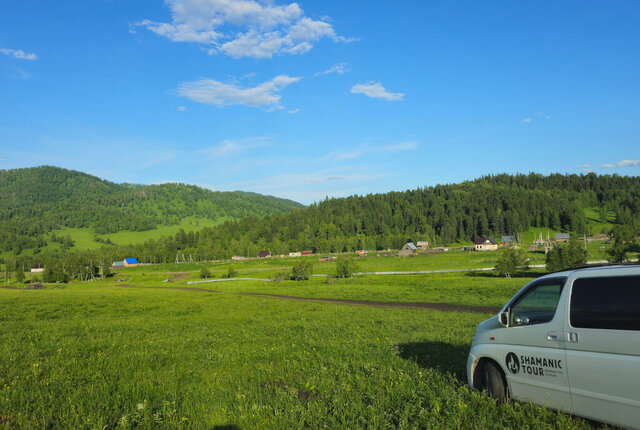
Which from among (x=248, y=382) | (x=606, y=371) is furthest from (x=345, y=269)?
(x=606, y=371)

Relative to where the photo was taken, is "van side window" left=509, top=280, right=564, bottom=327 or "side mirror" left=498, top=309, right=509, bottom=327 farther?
"side mirror" left=498, top=309, right=509, bottom=327

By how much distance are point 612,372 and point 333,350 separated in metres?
9.01

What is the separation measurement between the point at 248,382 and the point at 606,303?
27.8ft

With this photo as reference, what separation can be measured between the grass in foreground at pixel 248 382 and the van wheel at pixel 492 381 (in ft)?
1.01

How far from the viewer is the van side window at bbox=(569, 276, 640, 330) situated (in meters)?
6.16

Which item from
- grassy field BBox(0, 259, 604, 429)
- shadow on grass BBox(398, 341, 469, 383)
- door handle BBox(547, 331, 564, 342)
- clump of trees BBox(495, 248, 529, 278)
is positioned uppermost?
door handle BBox(547, 331, 564, 342)

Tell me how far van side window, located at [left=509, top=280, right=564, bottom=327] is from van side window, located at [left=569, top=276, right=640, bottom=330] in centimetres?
44

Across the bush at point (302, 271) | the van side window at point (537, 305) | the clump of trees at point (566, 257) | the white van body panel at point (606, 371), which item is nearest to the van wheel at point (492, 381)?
the van side window at point (537, 305)

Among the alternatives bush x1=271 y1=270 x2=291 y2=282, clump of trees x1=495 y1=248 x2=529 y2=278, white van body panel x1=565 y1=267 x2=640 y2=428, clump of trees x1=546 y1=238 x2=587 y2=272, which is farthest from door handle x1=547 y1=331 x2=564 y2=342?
bush x1=271 y1=270 x2=291 y2=282

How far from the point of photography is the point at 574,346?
6.82 metres

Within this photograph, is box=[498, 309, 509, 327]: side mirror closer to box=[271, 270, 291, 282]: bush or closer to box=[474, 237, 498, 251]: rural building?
box=[271, 270, 291, 282]: bush

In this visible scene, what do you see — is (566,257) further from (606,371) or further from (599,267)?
(606,371)

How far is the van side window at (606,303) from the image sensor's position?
6156 millimetres

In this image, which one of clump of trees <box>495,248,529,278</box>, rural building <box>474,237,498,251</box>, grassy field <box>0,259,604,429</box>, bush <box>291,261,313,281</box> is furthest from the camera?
rural building <box>474,237,498,251</box>
